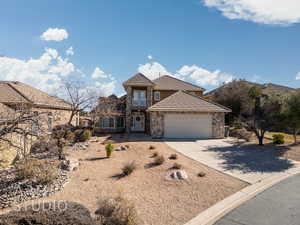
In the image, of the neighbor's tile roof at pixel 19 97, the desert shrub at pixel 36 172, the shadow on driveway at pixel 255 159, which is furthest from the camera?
the neighbor's tile roof at pixel 19 97

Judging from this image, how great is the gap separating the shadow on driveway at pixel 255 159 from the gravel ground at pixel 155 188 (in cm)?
206

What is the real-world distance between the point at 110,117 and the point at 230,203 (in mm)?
20283

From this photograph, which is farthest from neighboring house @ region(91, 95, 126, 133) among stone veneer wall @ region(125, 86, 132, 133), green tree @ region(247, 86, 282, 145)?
green tree @ region(247, 86, 282, 145)

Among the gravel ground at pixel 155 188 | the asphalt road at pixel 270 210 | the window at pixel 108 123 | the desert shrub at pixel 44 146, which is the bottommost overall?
the gravel ground at pixel 155 188

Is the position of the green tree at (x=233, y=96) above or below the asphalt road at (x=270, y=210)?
above

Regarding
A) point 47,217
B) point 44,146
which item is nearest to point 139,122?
point 44,146

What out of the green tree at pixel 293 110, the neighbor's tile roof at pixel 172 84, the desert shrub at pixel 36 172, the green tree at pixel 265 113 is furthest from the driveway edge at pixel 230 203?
the neighbor's tile roof at pixel 172 84

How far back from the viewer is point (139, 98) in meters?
24.7

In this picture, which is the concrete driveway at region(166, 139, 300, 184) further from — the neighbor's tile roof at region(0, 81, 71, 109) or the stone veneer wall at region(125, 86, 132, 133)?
the neighbor's tile roof at region(0, 81, 71, 109)

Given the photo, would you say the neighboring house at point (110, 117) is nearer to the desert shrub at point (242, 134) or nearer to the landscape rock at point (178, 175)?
the desert shrub at point (242, 134)

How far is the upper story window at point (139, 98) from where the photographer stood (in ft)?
79.8

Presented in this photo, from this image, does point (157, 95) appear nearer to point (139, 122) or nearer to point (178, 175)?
point (139, 122)

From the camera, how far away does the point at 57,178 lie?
902 cm

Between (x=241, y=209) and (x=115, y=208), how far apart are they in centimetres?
397
